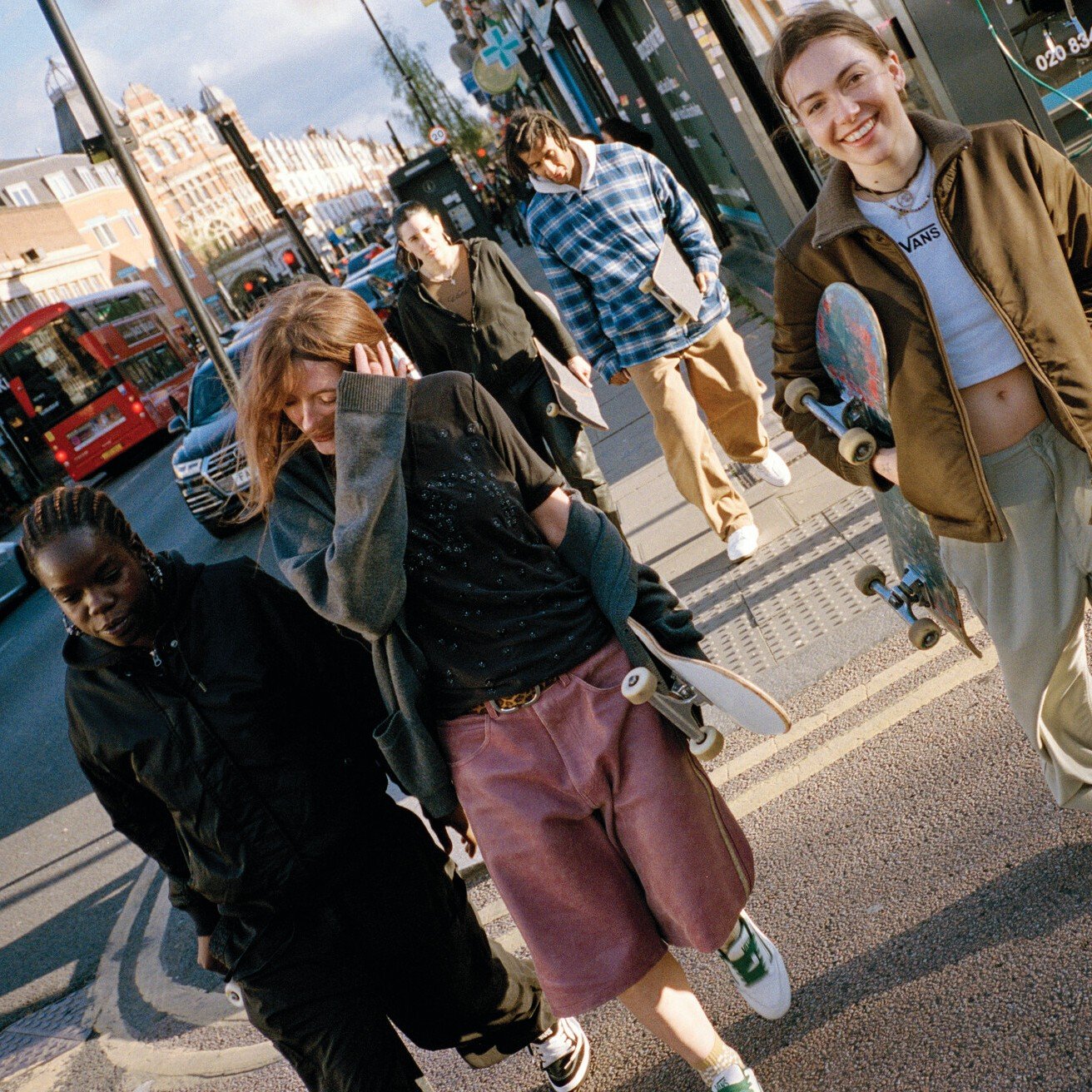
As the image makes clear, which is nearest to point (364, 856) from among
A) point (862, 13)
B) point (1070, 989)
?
point (1070, 989)

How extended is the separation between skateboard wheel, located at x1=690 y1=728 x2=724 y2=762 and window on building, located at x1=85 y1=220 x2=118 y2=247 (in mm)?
72413

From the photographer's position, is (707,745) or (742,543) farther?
(742,543)

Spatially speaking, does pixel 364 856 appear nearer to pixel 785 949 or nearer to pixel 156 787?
pixel 156 787

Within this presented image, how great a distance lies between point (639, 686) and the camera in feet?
6.83

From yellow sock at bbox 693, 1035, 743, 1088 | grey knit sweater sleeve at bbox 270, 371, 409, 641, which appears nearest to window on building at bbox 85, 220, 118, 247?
grey knit sweater sleeve at bbox 270, 371, 409, 641

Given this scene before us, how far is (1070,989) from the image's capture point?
223cm

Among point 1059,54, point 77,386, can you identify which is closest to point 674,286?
point 1059,54

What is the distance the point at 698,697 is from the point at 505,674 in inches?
17.3

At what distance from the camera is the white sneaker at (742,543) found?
4.93 m

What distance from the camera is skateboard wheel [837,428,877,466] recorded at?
2178 millimetres

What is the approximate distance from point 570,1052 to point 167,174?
A: 13660 cm

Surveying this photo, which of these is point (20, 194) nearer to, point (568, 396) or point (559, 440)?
point (559, 440)

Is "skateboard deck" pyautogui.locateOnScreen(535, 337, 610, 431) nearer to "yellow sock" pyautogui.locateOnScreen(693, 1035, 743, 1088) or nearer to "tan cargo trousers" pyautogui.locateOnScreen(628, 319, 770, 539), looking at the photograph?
"tan cargo trousers" pyautogui.locateOnScreen(628, 319, 770, 539)

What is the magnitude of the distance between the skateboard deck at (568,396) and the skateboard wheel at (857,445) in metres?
2.20
